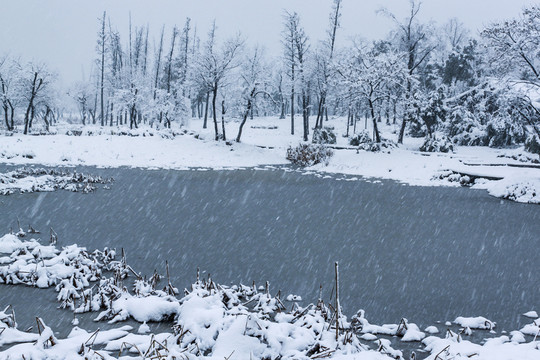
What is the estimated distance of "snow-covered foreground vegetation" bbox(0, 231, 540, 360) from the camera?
415 centimetres

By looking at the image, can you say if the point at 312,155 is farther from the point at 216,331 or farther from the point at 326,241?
the point at 216,331

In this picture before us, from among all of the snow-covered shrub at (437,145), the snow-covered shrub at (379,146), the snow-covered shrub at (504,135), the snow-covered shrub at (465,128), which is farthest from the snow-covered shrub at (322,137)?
the snow-covered shrub at (504,135)

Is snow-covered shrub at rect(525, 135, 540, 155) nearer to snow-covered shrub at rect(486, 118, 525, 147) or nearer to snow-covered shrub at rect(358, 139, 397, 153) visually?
snow-covered shrub at rect(486, 118, 525, 147)

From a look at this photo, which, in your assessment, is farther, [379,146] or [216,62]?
[216,62]

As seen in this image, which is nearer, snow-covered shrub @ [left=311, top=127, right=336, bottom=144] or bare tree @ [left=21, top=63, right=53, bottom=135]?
snow-covered shrub @ [left=311, top=127, right=336, bottom=144]

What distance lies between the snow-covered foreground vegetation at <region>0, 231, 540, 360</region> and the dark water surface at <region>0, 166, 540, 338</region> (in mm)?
319

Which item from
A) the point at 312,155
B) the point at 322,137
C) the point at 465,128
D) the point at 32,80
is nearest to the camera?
the point at 312,155

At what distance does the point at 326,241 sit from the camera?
981cm

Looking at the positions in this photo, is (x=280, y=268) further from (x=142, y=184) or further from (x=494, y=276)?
(x=142, y=184)

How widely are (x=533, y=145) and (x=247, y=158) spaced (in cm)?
2011

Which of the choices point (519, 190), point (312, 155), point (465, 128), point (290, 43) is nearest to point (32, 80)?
point (290, 43)

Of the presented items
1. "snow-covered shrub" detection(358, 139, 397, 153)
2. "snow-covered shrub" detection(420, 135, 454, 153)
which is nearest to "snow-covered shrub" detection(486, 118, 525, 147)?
"snow-covered shrub" detection(420, 135, 454, 153)

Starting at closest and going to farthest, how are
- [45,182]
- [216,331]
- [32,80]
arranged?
[216,331], [45,182], [32,80]

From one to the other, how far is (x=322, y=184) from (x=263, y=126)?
3720 centimetres
